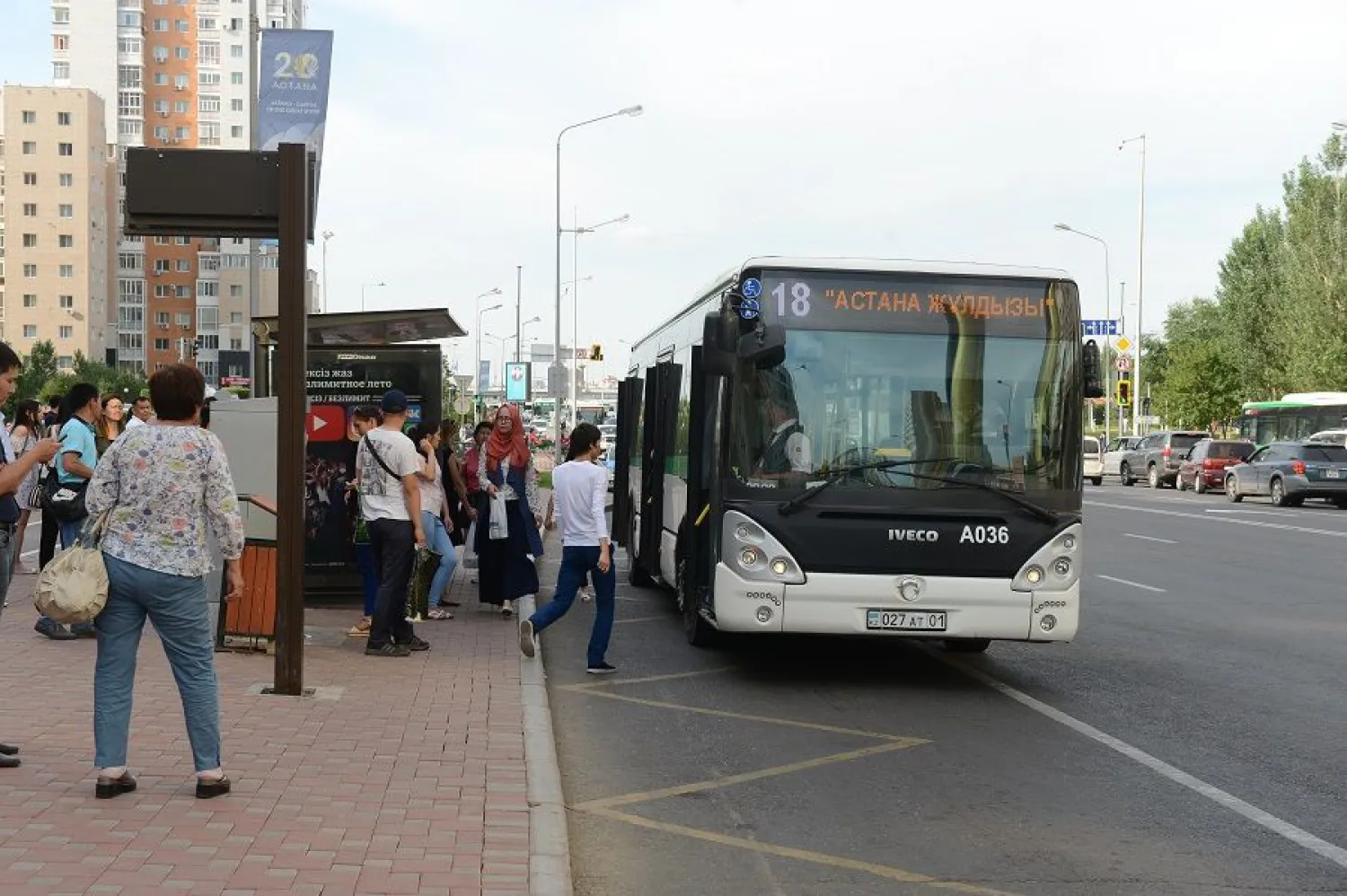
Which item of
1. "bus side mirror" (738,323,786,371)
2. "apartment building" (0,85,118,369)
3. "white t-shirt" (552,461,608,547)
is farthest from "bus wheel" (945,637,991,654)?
"apartment building" (0,85,118,369)

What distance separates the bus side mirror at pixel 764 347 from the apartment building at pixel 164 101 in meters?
104

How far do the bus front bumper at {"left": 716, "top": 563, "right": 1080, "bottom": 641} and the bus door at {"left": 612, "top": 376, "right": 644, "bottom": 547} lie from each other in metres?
6.88

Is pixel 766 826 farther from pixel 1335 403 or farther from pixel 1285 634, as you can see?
pixel 1335 403

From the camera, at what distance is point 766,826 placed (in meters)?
6.93

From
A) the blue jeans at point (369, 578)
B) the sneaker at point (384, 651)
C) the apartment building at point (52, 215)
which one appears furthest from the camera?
the apartment building at point (52, 215)

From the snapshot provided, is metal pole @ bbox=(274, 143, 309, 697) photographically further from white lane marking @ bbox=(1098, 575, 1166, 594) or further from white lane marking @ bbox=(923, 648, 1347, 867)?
white lane marking @ bbox=(1098, 575, 1166, 594)

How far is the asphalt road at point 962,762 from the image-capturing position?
632 cm

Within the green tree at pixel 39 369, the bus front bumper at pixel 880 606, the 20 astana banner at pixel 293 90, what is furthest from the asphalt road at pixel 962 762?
the green tree at pixel 39 369

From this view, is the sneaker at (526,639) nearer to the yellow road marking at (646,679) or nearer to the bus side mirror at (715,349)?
the yellow road marking at (646,679)

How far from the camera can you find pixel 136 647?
6.55 meters

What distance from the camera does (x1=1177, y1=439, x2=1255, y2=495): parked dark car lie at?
47.5 metres

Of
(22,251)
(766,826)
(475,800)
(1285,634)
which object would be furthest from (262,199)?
(22,251)

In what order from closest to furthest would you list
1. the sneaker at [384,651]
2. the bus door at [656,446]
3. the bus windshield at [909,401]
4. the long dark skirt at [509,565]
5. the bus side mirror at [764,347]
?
the bus windshield at [909,401] < the bus side mirror at [764,347] < the sneaker at [384,651] < the long dark skirt at [509,565] < the bus door at [656,446]

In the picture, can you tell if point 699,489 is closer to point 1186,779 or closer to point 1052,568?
point 1052,568
